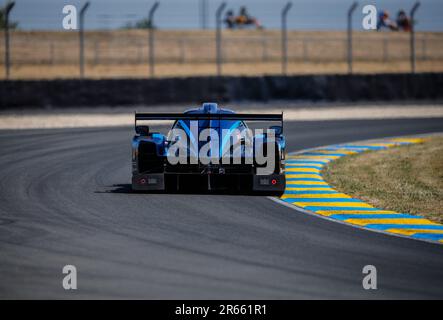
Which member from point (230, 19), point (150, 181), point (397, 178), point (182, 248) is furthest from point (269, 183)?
point (230, 19)

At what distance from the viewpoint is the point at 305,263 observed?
28.9 feet

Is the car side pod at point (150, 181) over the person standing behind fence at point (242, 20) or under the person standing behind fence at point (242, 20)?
under

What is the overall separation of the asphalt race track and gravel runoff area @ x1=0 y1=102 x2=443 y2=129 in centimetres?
1157

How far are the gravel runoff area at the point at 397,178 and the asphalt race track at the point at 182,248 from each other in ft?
5.88

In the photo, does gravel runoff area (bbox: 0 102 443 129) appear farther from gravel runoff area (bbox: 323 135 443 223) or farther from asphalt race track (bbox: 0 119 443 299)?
asphalt race track (bbox: 0 119 443 299)

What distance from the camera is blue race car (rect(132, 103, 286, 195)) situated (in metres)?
13.0


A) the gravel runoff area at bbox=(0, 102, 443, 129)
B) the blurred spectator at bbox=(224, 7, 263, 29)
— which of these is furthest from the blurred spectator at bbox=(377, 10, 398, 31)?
the gravel runoff area at bbox=(0, 102, 443, 129)

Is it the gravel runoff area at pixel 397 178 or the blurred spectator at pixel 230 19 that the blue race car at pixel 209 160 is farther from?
the blurred spectator at pixel 230 19

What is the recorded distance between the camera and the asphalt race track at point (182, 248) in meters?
7.86

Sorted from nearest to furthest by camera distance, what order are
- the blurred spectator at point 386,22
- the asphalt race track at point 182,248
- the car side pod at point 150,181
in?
the asphalt race track at point 182,248 < the car side pod at point 150,181 < the blurred spectator at point 386,22

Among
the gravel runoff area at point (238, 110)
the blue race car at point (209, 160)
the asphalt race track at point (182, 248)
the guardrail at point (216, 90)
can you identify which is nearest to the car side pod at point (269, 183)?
Result: the blue race car at point (209, 160)

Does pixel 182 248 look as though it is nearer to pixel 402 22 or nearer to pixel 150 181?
pixel 150 181

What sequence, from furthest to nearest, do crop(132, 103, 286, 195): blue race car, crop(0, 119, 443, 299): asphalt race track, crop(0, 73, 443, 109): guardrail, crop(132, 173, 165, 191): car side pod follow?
crop(0, 73, 443, 109): guardrail, crop(132, 173, 165, 191): car side pod, crop(132, 103, 286, 195): blue race car, crop(0, 119, 443, 299): asphalt race track
